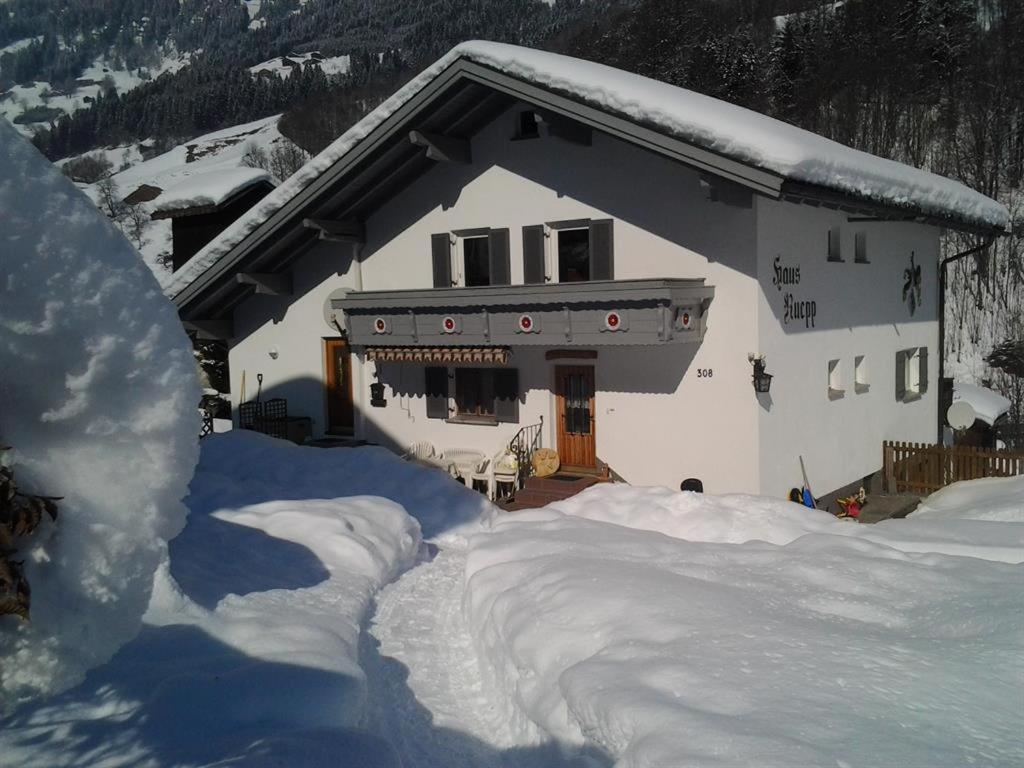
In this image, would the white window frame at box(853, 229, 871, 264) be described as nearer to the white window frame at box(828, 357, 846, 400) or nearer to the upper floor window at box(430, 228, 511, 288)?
the white window frame at box(828, 357, 846, 400)

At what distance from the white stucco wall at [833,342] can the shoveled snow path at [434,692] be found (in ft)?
18.7

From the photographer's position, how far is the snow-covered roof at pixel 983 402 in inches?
791

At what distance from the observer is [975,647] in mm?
5688

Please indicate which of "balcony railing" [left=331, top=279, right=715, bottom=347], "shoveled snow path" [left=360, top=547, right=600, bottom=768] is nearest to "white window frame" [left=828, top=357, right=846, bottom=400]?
"balcony railing" [left=331, top=279, right=715, bottom=347]

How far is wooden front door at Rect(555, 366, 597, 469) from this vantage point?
13430 millimetres

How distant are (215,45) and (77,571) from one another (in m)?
177

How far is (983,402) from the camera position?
2105 cm

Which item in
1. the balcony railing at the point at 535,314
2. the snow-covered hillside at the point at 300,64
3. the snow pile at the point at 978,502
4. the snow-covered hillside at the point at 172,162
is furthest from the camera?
the snow-covered hillside at the point at 300,64

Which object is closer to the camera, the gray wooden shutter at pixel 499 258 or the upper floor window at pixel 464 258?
the gray wooden shutter at pixel 499 258

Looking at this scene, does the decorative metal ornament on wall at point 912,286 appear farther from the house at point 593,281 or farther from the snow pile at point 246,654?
the snow pile at point 246,654

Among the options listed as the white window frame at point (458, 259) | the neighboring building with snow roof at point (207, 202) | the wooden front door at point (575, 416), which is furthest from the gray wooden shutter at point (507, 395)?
the neighboring building with snow roof at point (207, 202)

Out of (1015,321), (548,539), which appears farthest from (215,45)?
(548,539)

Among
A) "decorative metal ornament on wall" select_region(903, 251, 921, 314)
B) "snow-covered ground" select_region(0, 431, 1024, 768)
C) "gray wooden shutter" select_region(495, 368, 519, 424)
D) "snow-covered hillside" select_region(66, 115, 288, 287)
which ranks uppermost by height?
"snow-covered hillside" select_region(66, 115, 288, 287)

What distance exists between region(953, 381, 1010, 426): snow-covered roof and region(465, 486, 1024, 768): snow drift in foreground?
12.1 metres
